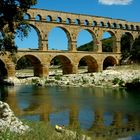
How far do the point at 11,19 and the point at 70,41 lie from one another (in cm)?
3895

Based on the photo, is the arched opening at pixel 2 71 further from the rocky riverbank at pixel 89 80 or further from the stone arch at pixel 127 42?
A: the stone arch at pixel 127 42

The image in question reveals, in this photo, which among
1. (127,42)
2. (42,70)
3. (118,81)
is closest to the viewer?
(118,81)

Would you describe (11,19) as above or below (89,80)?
above

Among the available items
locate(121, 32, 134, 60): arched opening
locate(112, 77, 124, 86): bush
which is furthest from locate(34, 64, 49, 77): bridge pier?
locate(121, 32, 134, 60): arched opening

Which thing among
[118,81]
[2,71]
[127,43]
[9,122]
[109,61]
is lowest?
[9,122]

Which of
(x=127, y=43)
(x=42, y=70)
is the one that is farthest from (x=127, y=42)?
(x=42, y=70)

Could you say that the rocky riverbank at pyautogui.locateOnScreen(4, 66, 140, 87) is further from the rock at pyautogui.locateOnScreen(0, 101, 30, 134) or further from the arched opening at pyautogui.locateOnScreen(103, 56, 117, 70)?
the rock at pyautogui.locateOnScreen(0, 101, 30, 134)

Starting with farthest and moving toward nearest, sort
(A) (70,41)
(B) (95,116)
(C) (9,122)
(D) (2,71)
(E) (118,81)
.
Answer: (A) (70,41) < (D) (2,71) < (E) (118,81) < (B) (95,116) < (C) (9,122)

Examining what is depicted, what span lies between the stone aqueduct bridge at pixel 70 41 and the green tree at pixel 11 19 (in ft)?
83.4

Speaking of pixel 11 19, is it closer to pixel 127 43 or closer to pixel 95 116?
pixel 95 116

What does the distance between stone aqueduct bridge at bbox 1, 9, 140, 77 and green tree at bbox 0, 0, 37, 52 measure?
83.4 ft

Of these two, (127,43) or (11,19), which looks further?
(127,43)

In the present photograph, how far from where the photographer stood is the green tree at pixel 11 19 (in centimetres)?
2270

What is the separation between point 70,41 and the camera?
6181 cm
